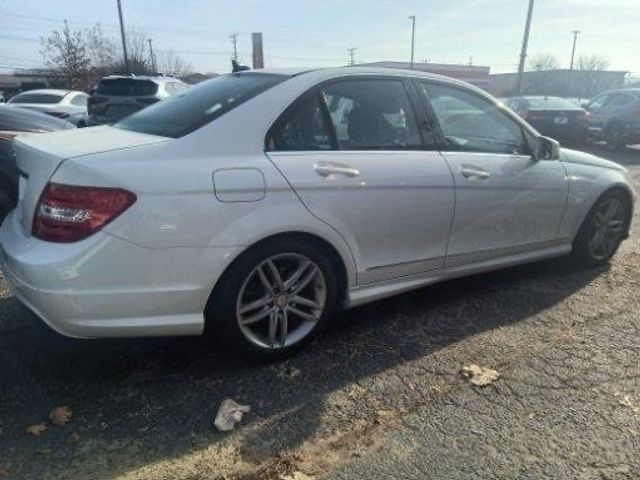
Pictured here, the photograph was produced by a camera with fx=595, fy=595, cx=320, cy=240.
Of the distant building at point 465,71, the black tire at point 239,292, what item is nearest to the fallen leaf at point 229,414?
the black tire at point 239,292

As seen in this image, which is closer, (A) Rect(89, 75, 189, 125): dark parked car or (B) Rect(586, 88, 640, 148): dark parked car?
(A) Rect(89, 75, 189, 125): dark parked car

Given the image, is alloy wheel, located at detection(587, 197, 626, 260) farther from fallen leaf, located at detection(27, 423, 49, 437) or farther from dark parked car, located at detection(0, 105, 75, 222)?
dark parked car, located at detection(0, 105, 75, 222)

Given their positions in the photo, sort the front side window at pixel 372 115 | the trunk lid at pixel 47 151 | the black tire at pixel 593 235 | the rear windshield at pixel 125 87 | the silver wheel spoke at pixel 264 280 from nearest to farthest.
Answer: the trunk lid at pixel 47 151 → the silver wheel spoke at pixel 264 280 → the front side window at pixel 372 115 → the black tire at pixel 593 235 → the rear windshield at pixel 125 87

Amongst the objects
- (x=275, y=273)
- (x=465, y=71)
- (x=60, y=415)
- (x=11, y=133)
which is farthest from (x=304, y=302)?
(x=465, y=71)

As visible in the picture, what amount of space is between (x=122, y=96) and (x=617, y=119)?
11.4 m

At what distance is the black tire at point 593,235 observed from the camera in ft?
15.9

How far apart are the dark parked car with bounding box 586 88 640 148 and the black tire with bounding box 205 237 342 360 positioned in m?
13.2

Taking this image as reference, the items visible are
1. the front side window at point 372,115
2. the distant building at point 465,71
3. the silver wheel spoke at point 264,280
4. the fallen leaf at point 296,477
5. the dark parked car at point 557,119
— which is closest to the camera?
the fallen leaf at point 296,477

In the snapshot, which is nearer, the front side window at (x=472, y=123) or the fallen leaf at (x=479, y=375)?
the fallen leaf at (x=479, y=375)

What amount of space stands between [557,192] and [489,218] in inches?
31.3

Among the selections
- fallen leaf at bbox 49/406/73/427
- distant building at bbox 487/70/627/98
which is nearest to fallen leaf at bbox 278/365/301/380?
fallen leaf at bbox 49/406/73/427

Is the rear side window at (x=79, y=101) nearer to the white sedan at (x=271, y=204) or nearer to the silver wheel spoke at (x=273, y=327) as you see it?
the white sedan at (x=271, y=204)

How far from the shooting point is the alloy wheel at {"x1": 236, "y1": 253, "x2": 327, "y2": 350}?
3142 millimetres

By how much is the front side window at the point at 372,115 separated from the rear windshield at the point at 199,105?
14.5 inches
